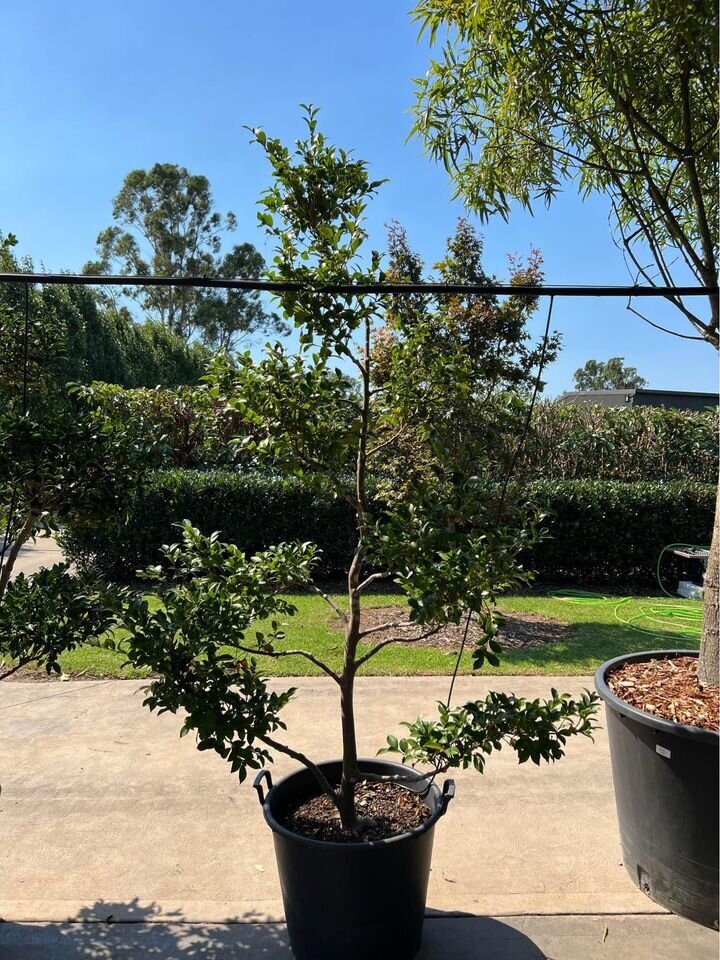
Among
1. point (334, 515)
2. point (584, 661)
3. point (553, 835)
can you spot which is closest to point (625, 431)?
point (334, 515)

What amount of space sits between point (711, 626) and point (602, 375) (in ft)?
192

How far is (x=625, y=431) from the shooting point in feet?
35.8

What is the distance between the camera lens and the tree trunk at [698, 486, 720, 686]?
2.68m

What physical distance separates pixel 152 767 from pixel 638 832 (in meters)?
2.35

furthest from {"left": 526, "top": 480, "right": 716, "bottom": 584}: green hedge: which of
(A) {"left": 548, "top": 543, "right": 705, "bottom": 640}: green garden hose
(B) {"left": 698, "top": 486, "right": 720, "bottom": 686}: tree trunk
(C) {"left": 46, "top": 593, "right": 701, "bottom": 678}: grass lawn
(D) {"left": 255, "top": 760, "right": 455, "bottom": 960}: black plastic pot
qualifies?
(D) {"left": 255, "top": 760, "right": 455, "bottom": 960}: black plastic pot

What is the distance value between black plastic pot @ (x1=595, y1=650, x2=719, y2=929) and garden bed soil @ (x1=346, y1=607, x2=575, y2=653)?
2.85 m

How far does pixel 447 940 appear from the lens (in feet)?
7.38

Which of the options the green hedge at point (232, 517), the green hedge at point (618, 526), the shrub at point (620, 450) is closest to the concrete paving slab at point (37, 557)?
the green hedge at point (232, 517)

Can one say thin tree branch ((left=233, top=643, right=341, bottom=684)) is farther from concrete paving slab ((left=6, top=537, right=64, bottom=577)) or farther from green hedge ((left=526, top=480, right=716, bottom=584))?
concrete paving slab ((left=6, top=537, right=64, bottom=577))

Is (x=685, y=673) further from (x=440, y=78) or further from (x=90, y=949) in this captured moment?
(x=440, y=78)

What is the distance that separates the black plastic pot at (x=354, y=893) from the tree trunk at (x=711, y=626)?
1.31 meters

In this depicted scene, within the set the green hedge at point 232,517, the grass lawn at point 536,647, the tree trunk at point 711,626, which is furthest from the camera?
the green hedge at point 232,517

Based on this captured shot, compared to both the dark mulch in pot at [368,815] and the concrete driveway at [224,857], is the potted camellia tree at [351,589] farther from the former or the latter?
the concrete driveway at [224,857]

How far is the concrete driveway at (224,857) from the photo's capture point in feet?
7.34
